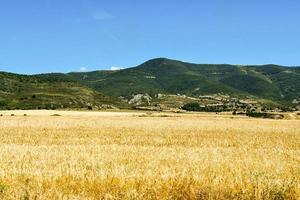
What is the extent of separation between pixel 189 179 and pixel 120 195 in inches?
82.7

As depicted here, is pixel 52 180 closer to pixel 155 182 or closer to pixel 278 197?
pixel 155 182

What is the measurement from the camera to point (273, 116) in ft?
404

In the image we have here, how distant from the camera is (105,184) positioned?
1177cm

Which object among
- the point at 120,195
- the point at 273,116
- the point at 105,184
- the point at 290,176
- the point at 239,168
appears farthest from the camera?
the point at 273,116

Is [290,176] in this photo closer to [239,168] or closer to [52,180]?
[239,168]

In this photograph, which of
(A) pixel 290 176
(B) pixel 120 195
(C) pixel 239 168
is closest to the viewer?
(B) pixel 120 195

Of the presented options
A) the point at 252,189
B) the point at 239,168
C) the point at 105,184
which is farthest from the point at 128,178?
the point at 239,168

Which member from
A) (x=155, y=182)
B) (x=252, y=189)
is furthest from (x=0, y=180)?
(x=252, y=189)

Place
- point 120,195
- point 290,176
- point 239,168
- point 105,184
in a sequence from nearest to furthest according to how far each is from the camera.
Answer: point 120,195 < point 105,184 < point 290,176 < point 239,168

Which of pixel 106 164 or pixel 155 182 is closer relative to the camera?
pixel 155 182

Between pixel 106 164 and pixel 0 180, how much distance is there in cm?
422

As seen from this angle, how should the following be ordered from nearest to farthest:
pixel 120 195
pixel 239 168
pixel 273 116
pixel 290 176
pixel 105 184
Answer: pixel 120 195
pixel 105 184
pixel 290 176
pixel 239 168
pixel 273 116

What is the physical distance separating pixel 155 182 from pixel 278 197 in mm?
2851

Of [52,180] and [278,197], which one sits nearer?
[278,197]
